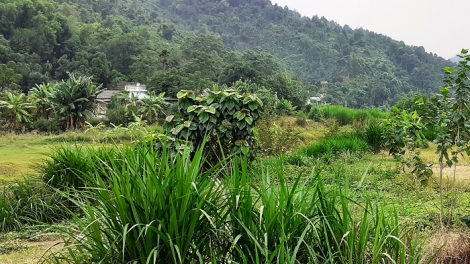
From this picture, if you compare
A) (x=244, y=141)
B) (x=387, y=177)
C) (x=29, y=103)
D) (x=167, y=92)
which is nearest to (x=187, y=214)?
(x=244, y=141)

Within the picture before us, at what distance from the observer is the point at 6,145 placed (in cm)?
1417

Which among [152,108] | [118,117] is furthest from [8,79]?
[152,108]

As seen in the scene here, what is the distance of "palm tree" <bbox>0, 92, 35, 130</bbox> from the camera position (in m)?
17.4

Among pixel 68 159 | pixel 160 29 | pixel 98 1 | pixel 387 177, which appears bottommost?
pixel 387 177

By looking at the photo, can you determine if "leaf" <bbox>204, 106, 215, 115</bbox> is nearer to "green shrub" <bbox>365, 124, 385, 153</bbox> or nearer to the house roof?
"green shrub" <bbox>365, 124, 385, 153</bbox>

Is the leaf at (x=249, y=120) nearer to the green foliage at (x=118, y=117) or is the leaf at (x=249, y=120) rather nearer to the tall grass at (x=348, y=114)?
the tall grass at (x=348, y=114)

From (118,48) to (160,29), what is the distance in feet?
59.6

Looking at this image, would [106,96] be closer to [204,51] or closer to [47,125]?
[47,125]

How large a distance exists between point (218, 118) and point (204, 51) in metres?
39.8

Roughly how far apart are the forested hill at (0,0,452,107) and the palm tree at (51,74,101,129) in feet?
29.2

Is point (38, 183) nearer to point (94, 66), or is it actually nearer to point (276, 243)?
point (276, 243)

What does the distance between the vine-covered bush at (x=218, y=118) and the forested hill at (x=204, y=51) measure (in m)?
20.4

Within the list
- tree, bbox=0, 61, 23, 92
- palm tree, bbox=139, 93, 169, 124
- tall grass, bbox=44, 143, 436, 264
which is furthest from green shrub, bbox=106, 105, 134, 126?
tall grass, bbox=44, 143, 436, 264

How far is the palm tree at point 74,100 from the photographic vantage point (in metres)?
18.2
